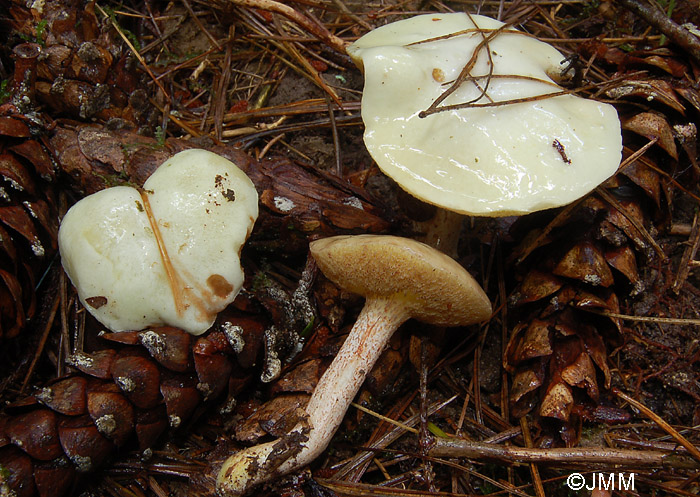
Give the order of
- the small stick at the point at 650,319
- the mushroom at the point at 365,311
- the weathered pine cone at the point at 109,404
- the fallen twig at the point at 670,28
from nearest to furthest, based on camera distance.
Answer: the weathered pine cone at the point at 109,404 → the mushroom at the point at 365,311 → the small stick at the point at 650,319 → the fallen twig at the point at 670,28

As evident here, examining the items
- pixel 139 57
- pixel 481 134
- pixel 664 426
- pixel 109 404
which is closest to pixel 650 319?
pixel 664 426

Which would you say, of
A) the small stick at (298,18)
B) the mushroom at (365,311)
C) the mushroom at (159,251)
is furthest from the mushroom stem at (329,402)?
the small stick at (298,18)

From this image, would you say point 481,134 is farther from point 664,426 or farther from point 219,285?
point 664,426

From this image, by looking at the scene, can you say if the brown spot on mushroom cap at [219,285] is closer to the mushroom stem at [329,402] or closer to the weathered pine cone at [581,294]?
the mushroom stem at [329,402]

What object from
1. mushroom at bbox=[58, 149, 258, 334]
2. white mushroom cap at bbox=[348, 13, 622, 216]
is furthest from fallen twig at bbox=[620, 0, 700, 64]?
mushroom at bbox=[58, 149, 258, 334]

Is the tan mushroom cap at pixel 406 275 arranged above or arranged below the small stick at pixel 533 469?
above

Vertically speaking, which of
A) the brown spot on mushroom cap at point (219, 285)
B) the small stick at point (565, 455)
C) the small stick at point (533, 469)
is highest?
the brown spot on mushroom cap at point (219, 285)

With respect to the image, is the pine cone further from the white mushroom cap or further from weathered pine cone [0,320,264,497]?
the white mushroom cap
